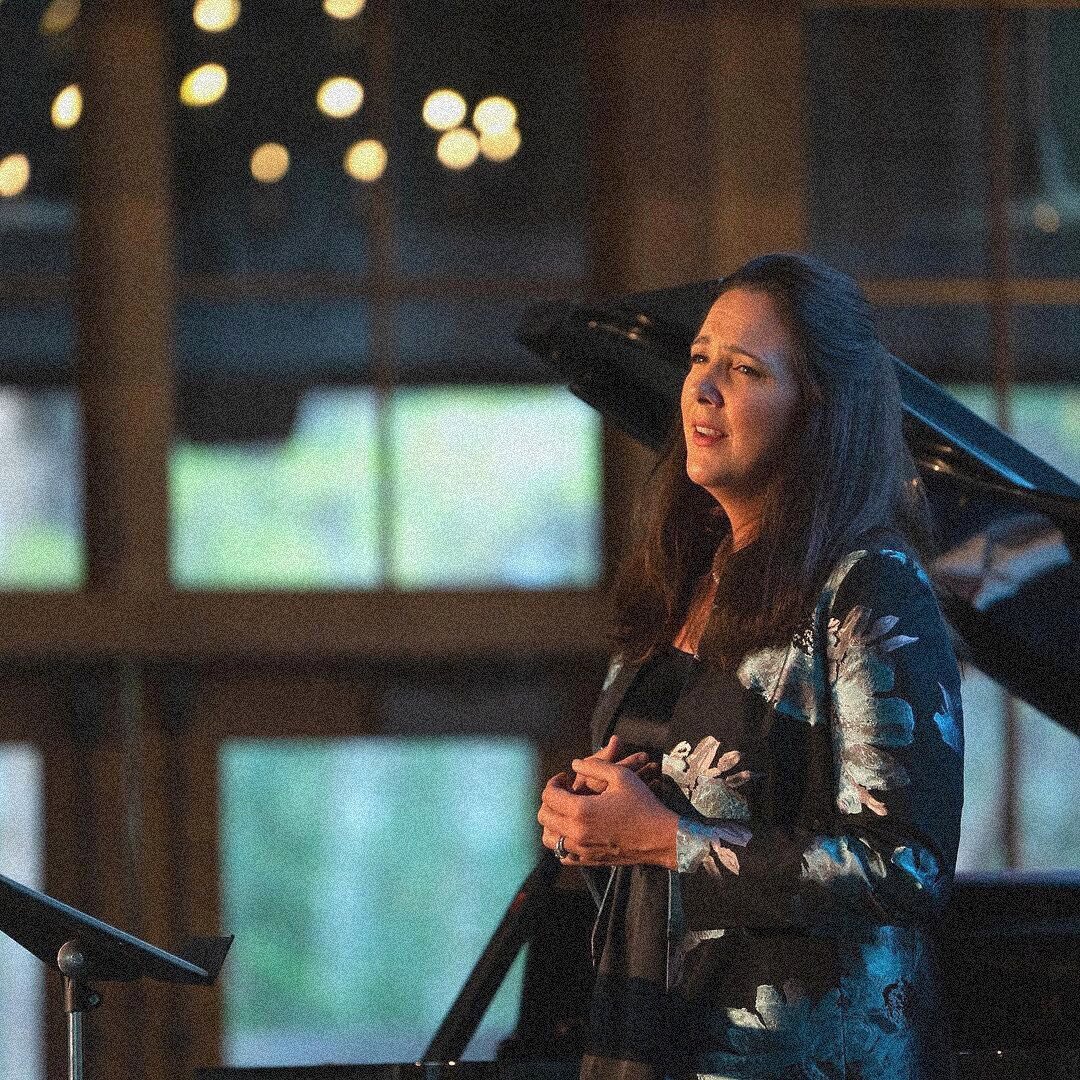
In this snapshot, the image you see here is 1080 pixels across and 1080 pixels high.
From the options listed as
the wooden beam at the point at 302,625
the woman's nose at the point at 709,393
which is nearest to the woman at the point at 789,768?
the woman's nose at the point at 709,393

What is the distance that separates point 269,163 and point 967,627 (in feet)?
6.14

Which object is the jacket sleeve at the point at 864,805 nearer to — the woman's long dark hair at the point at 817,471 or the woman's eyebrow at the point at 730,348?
the woman's long dark hair at the point at 817,471

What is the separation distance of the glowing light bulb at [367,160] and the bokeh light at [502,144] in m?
0.21

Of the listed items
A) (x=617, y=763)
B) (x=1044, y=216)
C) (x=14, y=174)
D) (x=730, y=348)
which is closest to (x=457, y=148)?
(x=14, y=174)

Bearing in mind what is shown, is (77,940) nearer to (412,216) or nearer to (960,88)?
(412,216)

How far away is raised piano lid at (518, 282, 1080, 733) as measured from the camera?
6.01 feet

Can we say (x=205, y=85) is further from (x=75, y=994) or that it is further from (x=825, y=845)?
(x=825, y=845)

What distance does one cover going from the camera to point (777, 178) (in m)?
3.18

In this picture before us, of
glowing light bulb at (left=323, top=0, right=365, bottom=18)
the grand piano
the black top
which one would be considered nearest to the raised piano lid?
the grand piano

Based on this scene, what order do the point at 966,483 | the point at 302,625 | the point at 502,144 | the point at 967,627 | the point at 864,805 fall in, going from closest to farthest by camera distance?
the point at 864,805 → the point at 966,483 → the point at 967,627 → the point at 302,625 → the point at 502,144

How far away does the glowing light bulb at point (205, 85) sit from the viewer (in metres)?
3.19

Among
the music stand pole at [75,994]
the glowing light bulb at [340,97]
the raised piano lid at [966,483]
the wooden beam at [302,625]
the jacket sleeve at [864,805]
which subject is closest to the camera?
the jacket sleeve at [864,805]

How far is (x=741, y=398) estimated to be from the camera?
1.36m

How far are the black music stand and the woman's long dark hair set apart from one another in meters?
0.52
